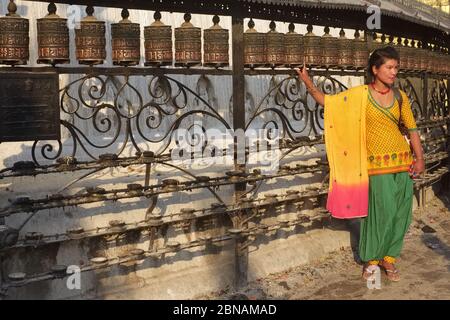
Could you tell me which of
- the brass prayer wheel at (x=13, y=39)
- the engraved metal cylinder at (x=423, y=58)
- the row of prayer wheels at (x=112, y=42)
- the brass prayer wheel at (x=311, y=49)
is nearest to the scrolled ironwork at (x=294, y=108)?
the brass prayer wheel at (x=311, y=49)

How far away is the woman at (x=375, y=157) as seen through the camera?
434 centimetres

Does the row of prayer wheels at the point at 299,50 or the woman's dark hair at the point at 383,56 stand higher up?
the row of prayer wheels at the point at 299,50

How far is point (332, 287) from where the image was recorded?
4.61 metres

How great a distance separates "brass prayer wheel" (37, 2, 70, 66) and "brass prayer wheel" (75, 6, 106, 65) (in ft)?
0.42

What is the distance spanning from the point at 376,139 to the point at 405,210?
0.68 meters

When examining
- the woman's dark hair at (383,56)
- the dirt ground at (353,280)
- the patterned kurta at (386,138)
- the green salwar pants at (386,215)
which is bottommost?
the dirt ground at (353,280)

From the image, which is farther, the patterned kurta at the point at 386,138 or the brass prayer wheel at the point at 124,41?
the patterned kurta at the point at 386,138

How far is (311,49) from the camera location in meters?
5.07

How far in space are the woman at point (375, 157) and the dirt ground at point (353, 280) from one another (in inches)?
8.7

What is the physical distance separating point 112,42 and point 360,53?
104 inches

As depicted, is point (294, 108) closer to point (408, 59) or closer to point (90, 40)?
point (90, 40)

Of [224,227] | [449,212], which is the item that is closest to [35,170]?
[224,227]

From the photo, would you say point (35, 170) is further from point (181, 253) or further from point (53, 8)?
point (181, 253)

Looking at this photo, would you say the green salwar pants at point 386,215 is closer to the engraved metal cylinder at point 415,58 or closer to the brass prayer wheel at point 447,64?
the engraved metal cylinder at point 415,58
